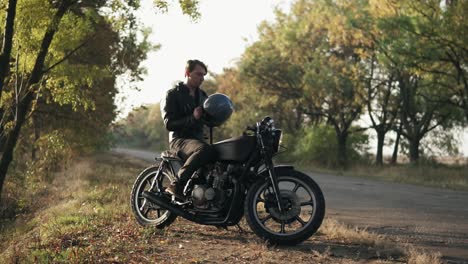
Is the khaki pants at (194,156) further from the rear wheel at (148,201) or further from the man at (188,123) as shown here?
the rear wheel at (148,201)

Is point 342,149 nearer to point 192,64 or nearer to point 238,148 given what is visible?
point 192,64

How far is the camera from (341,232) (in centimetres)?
662

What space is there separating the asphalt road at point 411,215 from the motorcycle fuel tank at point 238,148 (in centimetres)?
240

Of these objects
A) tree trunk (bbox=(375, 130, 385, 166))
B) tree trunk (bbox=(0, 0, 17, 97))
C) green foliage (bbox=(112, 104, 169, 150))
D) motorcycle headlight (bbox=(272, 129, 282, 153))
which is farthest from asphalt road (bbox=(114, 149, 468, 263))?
green foliage (bbox=(112, 104, 169, 150))

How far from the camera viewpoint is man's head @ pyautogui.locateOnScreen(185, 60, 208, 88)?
266 inches

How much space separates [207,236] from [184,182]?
0.74m

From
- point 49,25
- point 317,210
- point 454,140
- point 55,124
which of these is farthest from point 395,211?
point 454,140

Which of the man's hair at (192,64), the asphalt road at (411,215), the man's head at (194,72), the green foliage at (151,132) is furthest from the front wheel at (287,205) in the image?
the green foliage at (151,132)

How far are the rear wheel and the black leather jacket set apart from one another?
2.13ft

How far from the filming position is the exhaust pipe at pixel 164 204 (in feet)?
21.3

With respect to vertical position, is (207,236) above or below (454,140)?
below

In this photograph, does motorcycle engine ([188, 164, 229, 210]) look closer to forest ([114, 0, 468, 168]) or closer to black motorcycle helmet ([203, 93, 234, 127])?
black motorcycle helmet ([203, 93, 234, 127])

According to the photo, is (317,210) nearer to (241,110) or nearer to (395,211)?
(395,211)

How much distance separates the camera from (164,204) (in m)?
6.75
